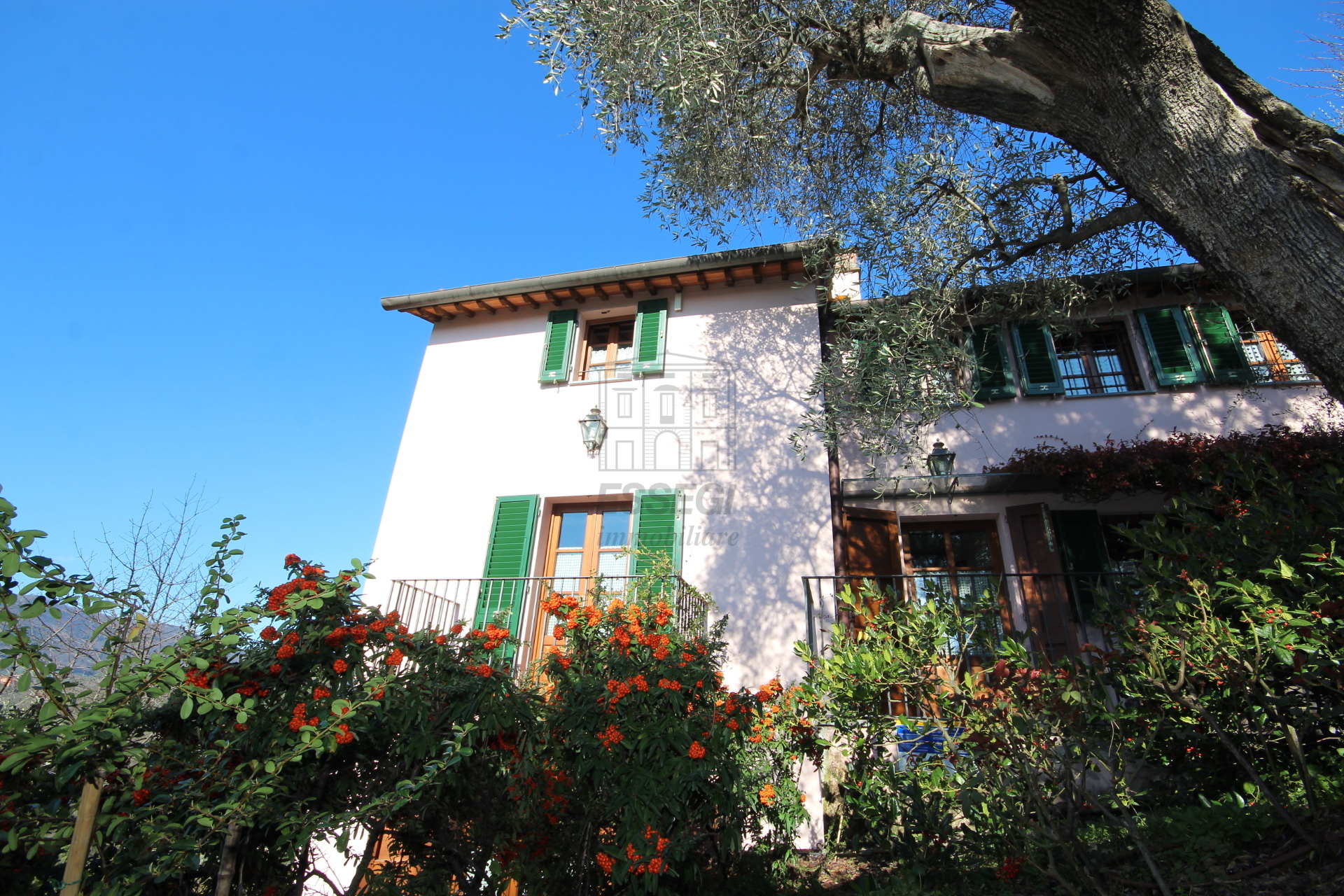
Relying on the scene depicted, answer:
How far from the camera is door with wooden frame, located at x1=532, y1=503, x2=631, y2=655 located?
6.94 meters

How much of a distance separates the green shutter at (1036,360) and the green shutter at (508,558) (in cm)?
599

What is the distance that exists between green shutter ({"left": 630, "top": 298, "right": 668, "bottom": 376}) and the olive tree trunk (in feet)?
14.9

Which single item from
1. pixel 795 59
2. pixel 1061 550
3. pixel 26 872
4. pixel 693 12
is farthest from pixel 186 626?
pixel 1061 550

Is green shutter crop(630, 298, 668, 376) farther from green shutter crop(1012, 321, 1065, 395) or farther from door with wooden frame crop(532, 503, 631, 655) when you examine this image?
green shutter crop(1012, 321, 1065, 395)

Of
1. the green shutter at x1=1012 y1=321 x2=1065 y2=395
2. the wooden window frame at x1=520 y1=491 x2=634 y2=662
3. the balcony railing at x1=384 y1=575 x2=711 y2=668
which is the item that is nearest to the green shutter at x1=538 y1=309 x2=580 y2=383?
the wooden window frame at x1=520 y1=491 x2=634 y2=662

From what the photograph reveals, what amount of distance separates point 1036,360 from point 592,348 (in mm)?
5489

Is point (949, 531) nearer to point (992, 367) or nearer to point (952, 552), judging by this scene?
point (952, 552)

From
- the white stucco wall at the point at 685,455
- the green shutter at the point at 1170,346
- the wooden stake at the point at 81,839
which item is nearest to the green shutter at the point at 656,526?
the white stucco wall at the point at 685,455

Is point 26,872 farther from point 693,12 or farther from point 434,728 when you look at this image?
point 693,12

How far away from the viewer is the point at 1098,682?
11.7 feet

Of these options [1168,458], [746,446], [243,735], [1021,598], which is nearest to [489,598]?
[746,446]

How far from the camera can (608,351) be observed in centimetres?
824

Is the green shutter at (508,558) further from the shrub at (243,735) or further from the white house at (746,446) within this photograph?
the shrub at (243,735)

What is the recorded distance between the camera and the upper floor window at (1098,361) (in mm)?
7520
